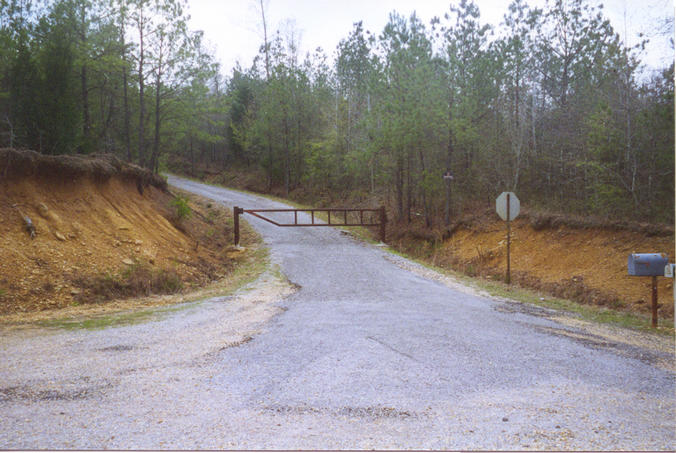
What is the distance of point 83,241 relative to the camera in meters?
9.73

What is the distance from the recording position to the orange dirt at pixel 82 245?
7.89 metres

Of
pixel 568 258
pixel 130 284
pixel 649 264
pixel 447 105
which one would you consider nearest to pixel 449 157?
pixel 447 105

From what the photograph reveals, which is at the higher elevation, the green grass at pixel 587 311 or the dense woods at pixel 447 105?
the dense woods at pixel 447 105

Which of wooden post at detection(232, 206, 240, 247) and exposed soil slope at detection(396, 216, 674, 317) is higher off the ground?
wooden post at detection(232, 206, 240, 247)

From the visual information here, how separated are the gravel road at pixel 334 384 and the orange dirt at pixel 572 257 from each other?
15.2 feet

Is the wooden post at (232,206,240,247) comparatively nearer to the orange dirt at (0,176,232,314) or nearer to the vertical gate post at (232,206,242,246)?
the vertical gate post at (232,206,242,246)

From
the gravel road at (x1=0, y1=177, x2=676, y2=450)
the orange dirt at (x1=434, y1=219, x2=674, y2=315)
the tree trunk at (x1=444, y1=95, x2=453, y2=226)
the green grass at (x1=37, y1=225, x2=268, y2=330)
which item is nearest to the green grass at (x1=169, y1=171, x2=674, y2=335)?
the orange dirt at (x1=434, y1=219, x2=674, y2=315)

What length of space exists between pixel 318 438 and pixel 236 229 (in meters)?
13.0

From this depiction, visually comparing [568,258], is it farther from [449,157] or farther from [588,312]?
[449,157]

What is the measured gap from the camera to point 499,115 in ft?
68.8

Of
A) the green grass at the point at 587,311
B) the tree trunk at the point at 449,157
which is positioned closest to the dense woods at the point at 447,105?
the tree trunk at the point at 449,157

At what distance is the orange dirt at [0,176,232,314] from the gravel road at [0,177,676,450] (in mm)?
2313

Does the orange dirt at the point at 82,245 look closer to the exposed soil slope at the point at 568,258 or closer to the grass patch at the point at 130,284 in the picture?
the grass patch at the point at 130,284

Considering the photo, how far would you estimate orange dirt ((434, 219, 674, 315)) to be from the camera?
10508 mm
